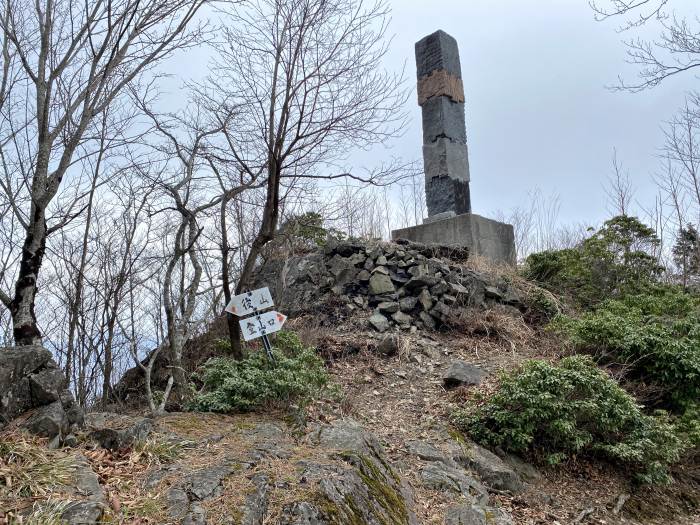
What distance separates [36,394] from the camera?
10.7ft

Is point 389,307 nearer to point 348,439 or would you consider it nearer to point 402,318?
point 402,318

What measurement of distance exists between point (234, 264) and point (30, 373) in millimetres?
4441

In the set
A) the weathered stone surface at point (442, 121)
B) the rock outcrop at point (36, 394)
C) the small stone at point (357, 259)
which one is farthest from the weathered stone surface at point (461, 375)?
the weathered stone surface at point (442, 121)

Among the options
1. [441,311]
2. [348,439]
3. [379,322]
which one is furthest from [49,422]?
[441,311]

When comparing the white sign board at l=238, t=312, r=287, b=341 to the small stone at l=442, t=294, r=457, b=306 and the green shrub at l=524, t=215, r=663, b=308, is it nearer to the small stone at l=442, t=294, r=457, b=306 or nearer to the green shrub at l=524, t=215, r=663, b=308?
the small stone at l=442, t=294, r=457, b=306

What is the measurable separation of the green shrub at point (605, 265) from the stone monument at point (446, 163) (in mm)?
989

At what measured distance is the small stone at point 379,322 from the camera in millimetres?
7320

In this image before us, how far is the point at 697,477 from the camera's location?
5.13 meters

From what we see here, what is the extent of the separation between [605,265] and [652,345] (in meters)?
3.24

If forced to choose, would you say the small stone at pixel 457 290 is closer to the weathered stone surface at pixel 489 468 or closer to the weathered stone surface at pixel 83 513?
the weathered stone surface at pixel 489 468

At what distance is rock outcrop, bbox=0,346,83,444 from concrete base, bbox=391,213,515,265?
6705mm

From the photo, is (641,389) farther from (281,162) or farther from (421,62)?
(421,62)

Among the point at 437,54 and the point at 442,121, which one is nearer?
the point at 442,121

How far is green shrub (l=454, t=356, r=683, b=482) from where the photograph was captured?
4.60 m
